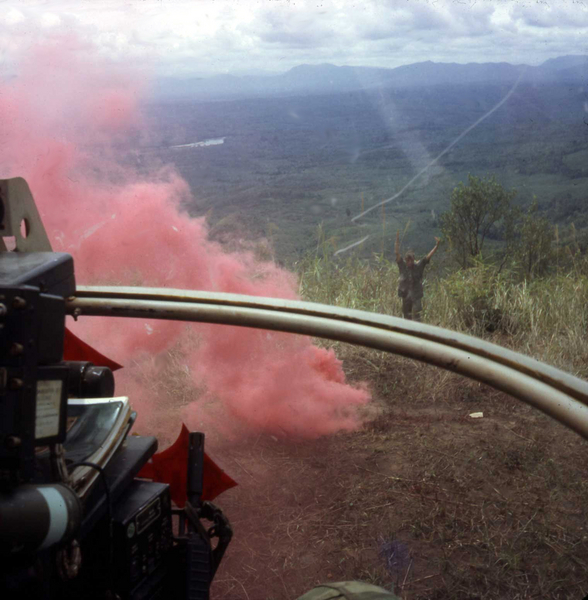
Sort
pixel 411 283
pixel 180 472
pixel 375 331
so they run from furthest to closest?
pixel 411 283
pixel 180 472
pixel 375 331

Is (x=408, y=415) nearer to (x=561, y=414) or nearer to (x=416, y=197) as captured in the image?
(x=561, y=414)

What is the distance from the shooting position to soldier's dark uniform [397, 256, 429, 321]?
3.26 m

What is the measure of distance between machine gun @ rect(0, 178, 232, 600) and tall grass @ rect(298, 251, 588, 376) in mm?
1944

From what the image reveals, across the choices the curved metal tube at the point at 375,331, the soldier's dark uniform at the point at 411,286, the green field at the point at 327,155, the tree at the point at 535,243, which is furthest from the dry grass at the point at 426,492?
the tree at the point at 535,243

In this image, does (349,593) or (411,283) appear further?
(411,283)

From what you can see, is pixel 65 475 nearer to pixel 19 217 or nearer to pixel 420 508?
pixel 19 217

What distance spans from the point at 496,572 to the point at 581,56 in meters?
1.70

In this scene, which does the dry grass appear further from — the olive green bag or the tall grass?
the olive green bag

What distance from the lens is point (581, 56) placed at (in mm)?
2348

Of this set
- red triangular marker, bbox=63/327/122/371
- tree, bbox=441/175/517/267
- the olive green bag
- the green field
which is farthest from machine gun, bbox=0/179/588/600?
tree, bbox=441/175/517/267

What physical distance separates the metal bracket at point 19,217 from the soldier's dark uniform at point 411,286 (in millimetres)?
2010

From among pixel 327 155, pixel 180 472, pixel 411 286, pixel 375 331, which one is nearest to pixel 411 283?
pixel 411 286

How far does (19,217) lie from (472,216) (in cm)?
360

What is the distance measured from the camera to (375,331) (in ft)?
4.43
